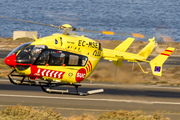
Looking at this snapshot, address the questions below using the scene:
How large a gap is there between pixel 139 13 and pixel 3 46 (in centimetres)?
14082

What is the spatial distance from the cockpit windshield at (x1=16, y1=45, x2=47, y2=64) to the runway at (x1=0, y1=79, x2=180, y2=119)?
686 centimetres

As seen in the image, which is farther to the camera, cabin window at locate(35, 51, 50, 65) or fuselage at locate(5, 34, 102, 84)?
cabin window at locate(35, 51, 50, 65)

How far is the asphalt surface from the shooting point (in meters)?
23.0

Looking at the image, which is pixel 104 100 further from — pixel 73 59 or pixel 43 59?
pixel 43 59

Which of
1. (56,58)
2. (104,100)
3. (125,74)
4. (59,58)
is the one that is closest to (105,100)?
(104,100)

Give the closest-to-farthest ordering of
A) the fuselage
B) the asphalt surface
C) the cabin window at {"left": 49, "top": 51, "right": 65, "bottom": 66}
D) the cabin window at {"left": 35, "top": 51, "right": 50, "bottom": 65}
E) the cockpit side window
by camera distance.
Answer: the cockpit side window → the fuselage → the cabin window at {"left": 35, "top": 51, "right": 50, "bottom": 65} → the cabin window at {"left": 49, "top": 51, "right": 65, "bottom": 66} → the asphalt surface

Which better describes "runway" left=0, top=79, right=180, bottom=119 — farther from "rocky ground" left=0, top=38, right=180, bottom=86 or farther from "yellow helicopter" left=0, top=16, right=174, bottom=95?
"yellow helicopter" left=0, top=16, right=174, bottom=95

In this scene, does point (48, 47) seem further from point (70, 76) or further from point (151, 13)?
point (151, 13)

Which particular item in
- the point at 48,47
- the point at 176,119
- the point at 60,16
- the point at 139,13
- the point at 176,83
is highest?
the point at 139,13

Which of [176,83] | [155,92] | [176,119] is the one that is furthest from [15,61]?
[176,83]

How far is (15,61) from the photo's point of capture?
15.6m

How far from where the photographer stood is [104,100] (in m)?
25.3

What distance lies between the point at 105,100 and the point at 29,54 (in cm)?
1143

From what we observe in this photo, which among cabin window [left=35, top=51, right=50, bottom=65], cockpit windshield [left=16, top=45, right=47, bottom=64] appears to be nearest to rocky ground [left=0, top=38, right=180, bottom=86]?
cabin window [left=35, top=51, right=50, bottom=65]
